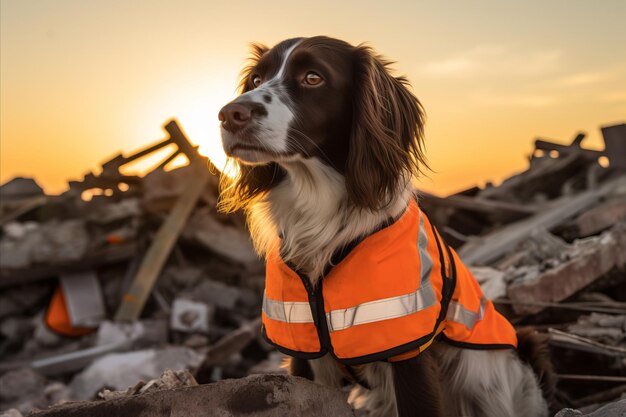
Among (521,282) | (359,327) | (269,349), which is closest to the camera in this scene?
(359,327)

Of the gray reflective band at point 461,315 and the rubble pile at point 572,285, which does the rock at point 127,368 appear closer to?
the rubble pile at point 572,285

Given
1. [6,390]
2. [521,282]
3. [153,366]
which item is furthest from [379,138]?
[6,390]

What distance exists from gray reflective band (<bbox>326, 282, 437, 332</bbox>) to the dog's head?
0.42 m

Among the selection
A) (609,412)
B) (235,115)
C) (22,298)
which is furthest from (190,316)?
(609,412)

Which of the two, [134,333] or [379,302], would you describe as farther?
[134,333]

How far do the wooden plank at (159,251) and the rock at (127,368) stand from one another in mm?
984

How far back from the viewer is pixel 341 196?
280 cm

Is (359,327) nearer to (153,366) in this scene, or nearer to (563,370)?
(563,370)

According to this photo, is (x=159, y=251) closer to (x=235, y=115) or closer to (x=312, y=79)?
(x=312, y=79)

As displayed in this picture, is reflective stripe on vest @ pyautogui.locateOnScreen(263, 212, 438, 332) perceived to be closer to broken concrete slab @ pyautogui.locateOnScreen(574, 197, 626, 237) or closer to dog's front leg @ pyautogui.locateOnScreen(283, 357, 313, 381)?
dog's front leg @ pyautogui.locateOnScreen(283, 357, 313, 381)

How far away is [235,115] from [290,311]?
3.10 ft

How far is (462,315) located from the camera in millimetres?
2898

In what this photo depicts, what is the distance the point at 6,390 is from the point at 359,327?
5630 mm

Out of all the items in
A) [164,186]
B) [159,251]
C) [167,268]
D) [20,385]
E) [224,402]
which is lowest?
[20,385]
